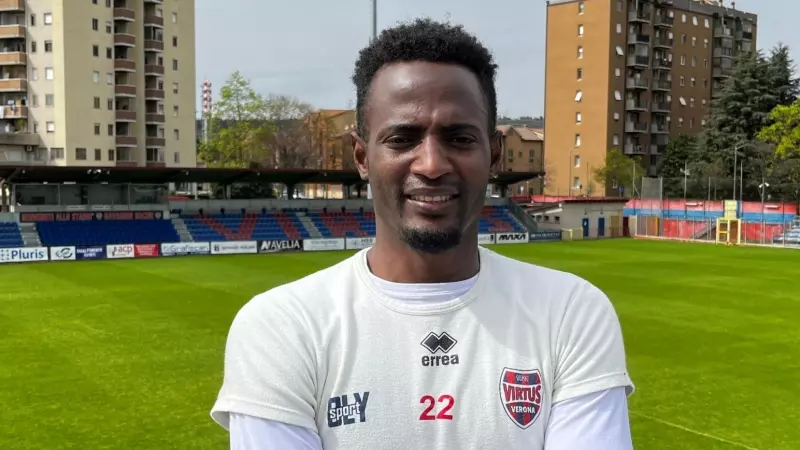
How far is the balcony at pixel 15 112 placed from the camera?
6931cm

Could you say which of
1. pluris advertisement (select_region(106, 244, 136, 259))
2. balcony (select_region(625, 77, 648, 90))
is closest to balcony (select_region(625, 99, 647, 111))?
balcony (select_region(625, 77, 648, 90))

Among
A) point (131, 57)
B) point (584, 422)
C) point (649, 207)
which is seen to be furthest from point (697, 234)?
point (584, 422)

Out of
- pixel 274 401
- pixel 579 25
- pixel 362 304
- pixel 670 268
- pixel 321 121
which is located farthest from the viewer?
pixel 321 121

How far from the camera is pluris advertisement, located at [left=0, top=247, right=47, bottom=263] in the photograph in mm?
42062

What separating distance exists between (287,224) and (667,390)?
43903 mm

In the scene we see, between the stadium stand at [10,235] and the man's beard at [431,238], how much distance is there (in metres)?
47.3

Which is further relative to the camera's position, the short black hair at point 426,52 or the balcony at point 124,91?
the balcony at point 124,91

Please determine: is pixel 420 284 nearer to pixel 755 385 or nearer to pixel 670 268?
pixel 755 385

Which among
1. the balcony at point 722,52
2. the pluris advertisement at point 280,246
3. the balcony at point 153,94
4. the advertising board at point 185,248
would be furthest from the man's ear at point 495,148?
the balcony at point 722,52

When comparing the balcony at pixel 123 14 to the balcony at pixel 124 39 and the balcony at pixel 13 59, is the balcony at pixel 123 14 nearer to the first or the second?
the balcony at pixel 124 39

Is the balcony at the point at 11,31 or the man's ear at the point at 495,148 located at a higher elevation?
the balcony at the point at 11,31

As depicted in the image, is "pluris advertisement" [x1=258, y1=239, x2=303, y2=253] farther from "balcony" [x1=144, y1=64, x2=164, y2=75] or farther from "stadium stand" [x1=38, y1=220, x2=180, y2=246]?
"balcony" [x1=144, y1=64, x2=164, y2=75]

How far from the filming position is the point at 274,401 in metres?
2.17

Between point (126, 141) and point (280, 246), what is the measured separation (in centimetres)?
3070
